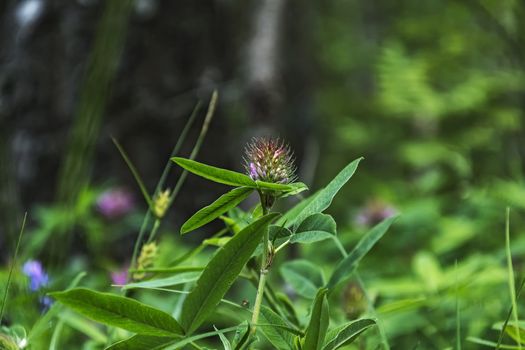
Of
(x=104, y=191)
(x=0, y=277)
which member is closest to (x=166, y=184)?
(x=104, y=191)

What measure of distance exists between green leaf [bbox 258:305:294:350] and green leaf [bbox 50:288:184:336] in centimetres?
7

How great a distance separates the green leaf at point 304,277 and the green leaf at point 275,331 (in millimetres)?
A: 173

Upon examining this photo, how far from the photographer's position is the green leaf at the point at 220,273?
1.38ft

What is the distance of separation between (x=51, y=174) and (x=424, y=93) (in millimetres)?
2374

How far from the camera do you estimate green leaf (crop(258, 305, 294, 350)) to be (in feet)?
1.61

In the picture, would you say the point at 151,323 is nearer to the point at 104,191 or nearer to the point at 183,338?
the point at 183,338

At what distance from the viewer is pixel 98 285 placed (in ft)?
3.95

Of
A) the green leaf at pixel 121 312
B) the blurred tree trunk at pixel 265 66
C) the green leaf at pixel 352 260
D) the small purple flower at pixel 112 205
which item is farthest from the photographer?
the blurred tree trunk at pixel 265 66

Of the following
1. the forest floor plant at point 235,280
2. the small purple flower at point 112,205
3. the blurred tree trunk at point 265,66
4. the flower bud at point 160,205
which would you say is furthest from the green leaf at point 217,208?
the blurred tree trunk at point 265,66

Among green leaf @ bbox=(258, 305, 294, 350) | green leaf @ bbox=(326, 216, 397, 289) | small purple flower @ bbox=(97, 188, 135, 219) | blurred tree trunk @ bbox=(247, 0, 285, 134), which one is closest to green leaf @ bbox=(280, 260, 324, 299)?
green leaf @ bbox=(326, 216, 397, 289)

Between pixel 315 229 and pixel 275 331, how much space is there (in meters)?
0.09

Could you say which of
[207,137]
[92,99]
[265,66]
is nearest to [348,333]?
[92,99]

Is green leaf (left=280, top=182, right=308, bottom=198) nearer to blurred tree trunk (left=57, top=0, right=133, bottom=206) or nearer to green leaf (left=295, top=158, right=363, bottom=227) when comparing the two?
green leaf (left=295, top=158, right=363, bottom=227)

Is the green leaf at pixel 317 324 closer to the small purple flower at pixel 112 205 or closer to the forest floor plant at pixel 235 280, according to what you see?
the forest floor plant at pixel 235 280
